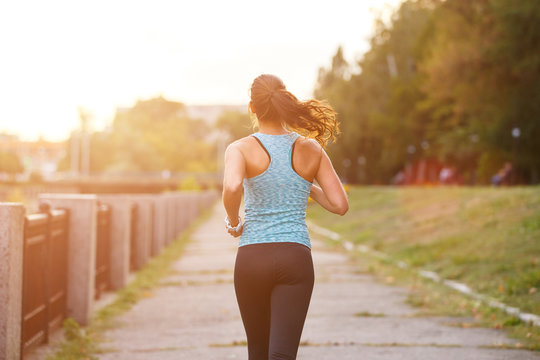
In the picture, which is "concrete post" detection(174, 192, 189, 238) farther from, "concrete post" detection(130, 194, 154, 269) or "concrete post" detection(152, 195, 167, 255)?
"concrete post" detection(130, 194, 154, 269)

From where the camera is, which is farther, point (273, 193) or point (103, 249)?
point (103, 249)

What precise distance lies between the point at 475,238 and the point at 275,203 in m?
10.9

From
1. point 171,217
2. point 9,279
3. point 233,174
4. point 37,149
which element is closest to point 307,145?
point 233,174

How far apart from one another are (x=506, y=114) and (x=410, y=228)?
69.5 feet

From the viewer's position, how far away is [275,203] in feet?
11.9

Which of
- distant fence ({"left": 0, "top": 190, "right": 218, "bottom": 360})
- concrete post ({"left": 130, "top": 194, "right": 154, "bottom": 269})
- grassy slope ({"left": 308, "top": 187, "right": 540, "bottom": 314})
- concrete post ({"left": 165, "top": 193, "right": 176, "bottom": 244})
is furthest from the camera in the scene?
concrete post ({"left": 165, "top": 193, "right": 176, "bottom": 244})

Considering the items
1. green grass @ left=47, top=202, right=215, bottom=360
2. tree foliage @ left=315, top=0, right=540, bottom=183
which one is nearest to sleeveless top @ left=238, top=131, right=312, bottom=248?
green grass @ left=47, top=202, right=215, bottom=360

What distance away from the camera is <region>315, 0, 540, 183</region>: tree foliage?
1377 inches

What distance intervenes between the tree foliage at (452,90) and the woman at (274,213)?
1192 inches

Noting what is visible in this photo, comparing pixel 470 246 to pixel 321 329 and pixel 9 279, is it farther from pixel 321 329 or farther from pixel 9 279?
Answer: pixel 9 279

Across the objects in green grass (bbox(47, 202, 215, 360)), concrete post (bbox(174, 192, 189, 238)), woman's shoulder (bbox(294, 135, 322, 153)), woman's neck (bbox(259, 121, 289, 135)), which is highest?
woman's neck (bbox(259, 121, 289, 135))

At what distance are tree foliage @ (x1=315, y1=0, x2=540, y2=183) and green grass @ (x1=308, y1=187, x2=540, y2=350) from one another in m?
13.3

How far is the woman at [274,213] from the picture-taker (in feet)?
11.7

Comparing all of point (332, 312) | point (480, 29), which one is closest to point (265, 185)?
point (332, 312)
